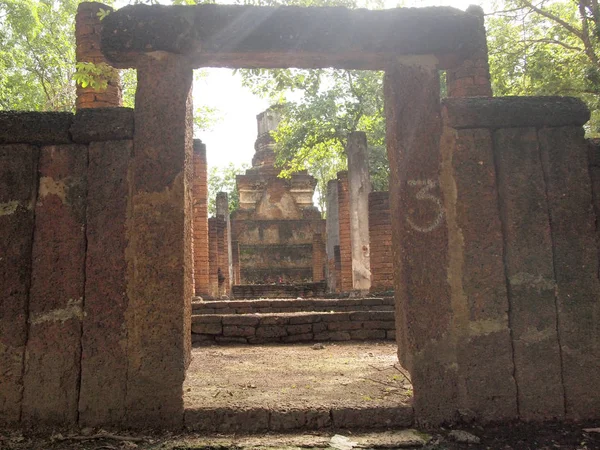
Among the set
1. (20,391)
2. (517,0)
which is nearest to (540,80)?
(517,0)

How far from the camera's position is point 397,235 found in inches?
128

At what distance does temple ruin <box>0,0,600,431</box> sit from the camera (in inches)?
114

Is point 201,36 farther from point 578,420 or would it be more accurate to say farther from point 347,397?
point 578,420

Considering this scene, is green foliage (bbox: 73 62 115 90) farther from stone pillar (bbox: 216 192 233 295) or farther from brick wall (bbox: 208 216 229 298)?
stone pillar (bbox: 216 192 233 295)

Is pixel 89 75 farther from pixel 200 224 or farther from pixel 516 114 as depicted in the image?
pixel 200 224

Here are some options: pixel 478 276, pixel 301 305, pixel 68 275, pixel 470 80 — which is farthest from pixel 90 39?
pixel 478 276

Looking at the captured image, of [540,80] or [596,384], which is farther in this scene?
[540,80]

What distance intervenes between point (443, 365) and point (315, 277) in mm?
16663

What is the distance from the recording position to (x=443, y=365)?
9.77ft

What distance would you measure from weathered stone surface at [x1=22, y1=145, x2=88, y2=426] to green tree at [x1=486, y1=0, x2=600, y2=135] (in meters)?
9.89

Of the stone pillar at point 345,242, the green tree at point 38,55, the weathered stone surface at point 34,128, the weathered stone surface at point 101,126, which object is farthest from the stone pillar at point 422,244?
the green tree at point 38,55

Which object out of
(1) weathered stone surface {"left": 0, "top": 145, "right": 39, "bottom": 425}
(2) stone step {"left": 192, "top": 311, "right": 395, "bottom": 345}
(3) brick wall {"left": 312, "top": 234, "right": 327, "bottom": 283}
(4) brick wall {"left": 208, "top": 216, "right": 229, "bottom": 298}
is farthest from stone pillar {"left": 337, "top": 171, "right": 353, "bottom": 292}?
(1) weathered stone surface {"left": 0, "top": 145, "right": 39, "bottom": 425}

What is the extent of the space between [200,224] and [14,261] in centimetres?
728

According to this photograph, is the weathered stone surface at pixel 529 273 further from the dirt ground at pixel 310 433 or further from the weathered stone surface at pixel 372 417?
the weathered stone surface at pixel 372 417
